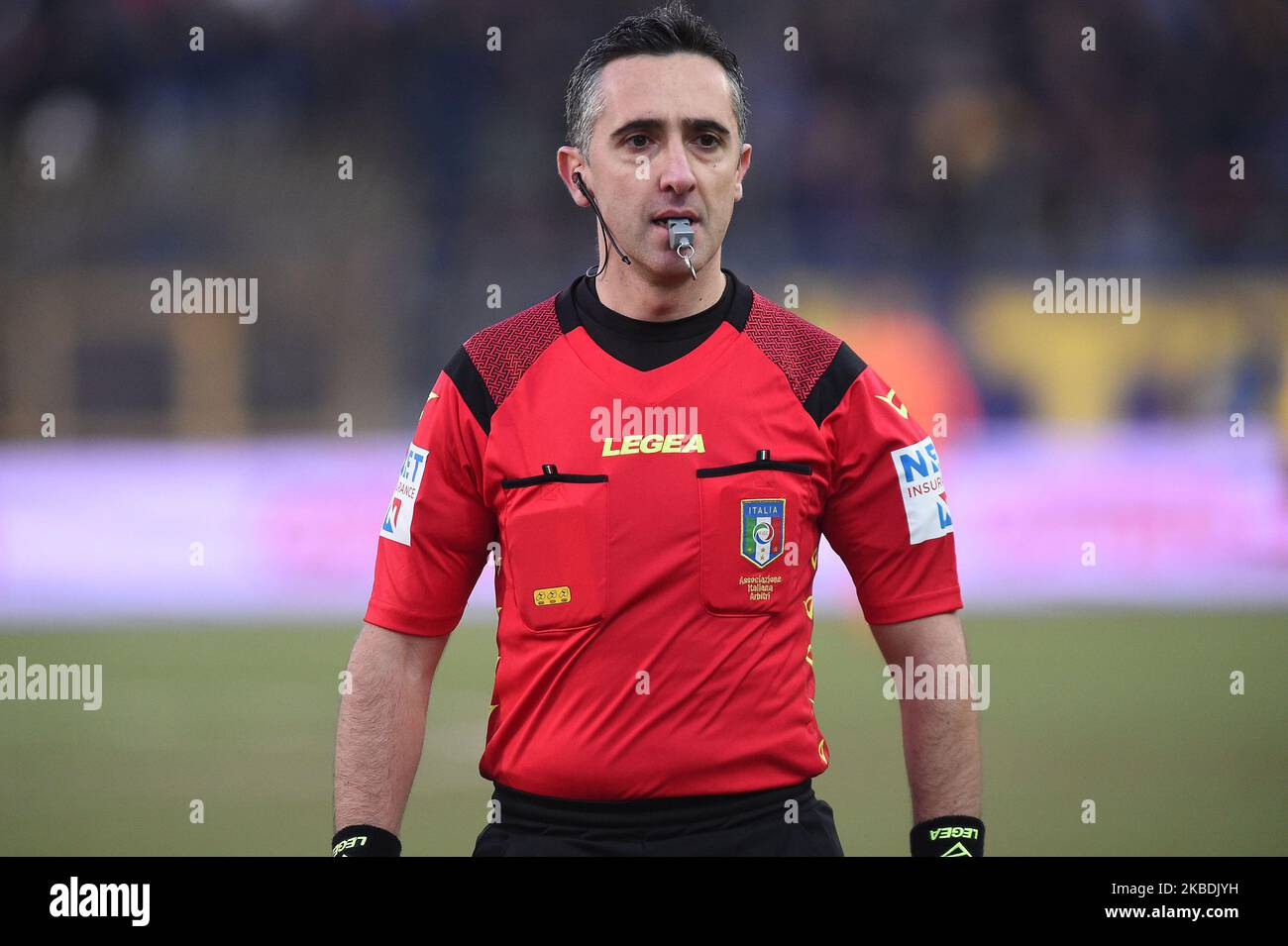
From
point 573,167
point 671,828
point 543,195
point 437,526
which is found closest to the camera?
point 671,828

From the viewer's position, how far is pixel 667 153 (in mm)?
2496

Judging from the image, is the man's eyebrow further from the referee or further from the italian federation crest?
the italian federation crest

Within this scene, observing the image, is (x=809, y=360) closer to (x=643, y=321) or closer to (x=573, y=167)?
(x=643, y=321)

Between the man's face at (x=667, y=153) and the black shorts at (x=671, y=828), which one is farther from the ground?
the man's face at (x=667, y=153)

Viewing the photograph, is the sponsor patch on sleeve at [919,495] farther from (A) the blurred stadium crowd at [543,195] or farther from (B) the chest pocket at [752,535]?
(A) the blurred stadium crowd at [543,195]

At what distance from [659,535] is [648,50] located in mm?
814

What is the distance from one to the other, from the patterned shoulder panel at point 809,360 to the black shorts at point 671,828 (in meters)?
0.64

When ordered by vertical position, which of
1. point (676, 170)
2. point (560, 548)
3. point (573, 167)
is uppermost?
point (573, 167)

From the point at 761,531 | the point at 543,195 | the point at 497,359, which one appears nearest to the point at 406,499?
the point at 497,359

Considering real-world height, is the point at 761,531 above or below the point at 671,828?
above

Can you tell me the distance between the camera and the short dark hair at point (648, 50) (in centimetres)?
253

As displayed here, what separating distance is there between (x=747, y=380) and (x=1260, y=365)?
11.1 m

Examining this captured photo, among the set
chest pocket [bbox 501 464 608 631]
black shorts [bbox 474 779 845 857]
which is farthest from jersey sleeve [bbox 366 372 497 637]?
black shorts [bbox 474 779 845 857]

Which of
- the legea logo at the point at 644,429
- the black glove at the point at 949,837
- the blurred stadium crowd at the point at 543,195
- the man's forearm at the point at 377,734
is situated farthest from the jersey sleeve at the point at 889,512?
the blurred stadium crowd at the point at 543,195
